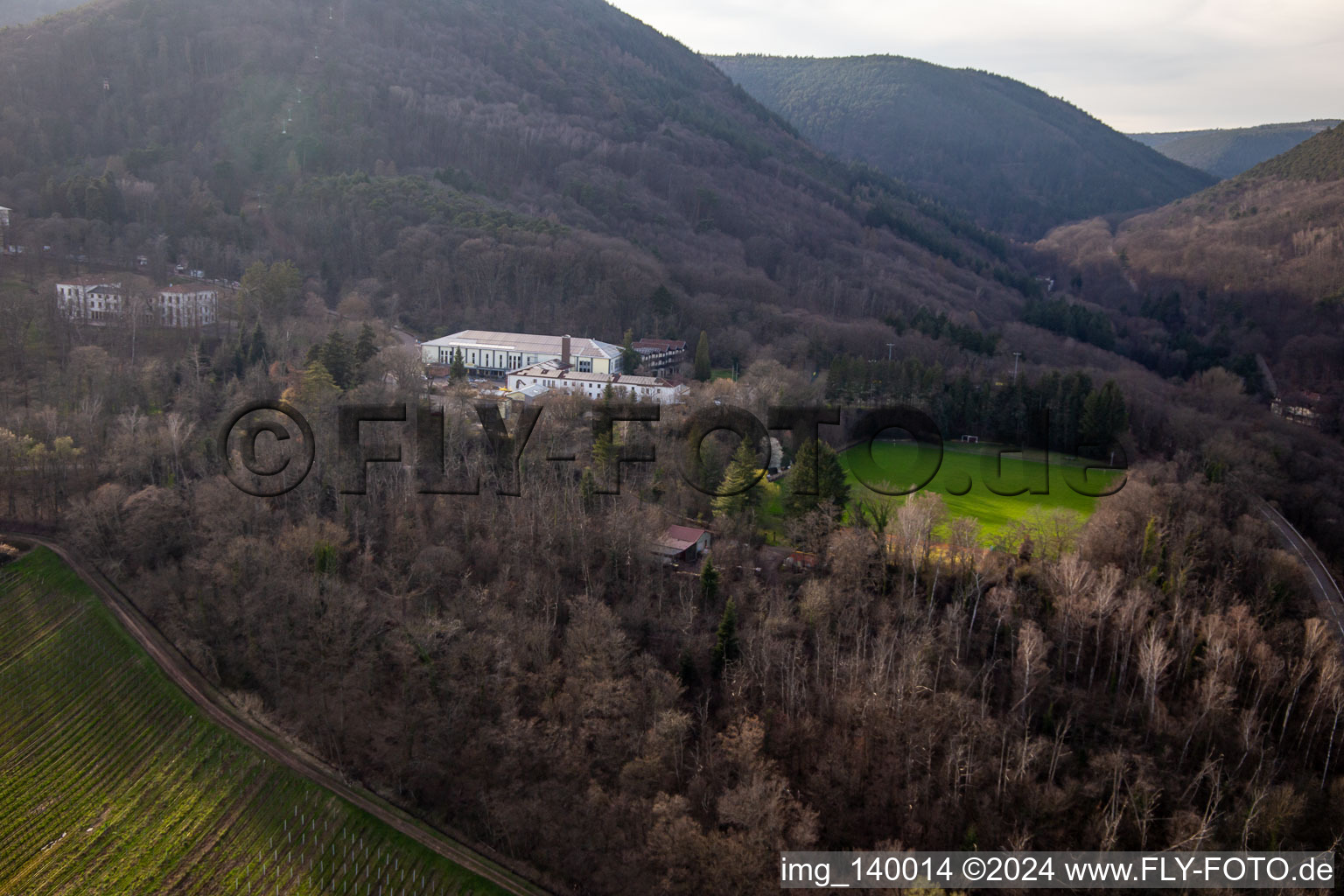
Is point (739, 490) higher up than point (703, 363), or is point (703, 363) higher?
point (703, 363)

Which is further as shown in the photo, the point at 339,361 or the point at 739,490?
the point at 339,361

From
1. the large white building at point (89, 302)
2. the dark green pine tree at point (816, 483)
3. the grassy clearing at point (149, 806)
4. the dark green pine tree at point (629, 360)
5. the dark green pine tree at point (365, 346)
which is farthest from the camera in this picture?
the dark green pine tree at point (629, 360)

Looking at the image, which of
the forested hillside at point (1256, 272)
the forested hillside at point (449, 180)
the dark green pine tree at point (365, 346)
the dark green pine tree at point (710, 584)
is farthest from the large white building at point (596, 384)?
the forested hillside at point (1256, 272)

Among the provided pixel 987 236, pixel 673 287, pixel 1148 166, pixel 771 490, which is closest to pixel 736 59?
pixel 1148 166

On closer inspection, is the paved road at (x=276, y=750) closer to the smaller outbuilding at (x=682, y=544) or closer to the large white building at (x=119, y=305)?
the smaller outbuilding at (x=682, y=544)

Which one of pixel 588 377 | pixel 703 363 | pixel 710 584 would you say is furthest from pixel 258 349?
pixel 710 584

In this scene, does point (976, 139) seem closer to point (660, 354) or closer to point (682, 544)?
point (660, 354)

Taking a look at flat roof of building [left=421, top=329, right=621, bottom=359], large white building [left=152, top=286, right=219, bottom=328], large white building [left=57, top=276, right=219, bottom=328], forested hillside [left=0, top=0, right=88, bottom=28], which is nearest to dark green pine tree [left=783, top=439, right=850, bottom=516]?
flat roof of building [left=421, top=329, right=621, bottom=359]
